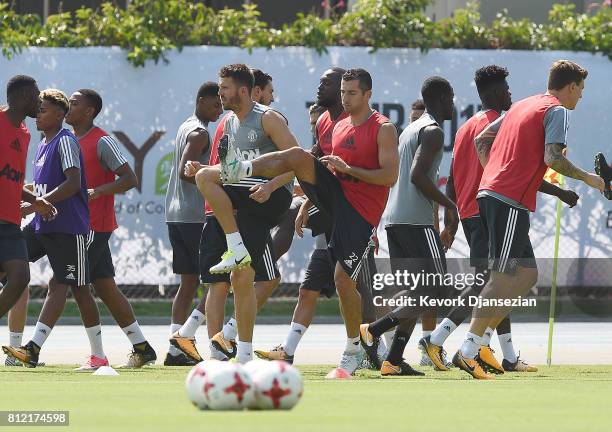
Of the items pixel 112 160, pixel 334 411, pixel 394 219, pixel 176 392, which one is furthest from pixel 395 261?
pixel 334 411

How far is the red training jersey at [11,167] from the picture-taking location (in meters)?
11.1

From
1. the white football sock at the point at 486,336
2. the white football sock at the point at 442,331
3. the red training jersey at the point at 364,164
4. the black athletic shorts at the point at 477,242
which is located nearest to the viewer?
the red training jersey at the point at 364,164

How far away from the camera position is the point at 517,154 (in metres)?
10.4

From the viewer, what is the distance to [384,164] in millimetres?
10305

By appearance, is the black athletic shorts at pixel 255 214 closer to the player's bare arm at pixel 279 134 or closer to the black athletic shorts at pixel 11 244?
the player's bare arm at pixel 279 134

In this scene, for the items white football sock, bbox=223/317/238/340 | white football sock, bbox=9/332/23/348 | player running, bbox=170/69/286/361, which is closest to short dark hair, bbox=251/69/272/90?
player running, bbox=170/69/286/361

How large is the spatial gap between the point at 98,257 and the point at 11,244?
921 mm

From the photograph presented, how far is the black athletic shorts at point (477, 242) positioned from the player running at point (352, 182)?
1.27m

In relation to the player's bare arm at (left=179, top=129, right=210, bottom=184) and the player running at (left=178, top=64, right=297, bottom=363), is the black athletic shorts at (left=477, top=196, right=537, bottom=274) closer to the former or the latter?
the player running at (left=178, top=64, right=297, bottom=363)

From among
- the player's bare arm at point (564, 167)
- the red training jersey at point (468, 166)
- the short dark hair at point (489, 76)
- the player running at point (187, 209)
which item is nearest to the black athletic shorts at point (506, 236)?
the player's bare arm at point (564, 167)

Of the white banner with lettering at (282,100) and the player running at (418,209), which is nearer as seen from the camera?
the player running at (418,209)

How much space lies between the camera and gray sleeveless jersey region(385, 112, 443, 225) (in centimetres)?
1133

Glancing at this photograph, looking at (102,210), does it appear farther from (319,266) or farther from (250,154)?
(250,154)

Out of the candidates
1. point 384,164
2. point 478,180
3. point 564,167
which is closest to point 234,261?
point 384,164
